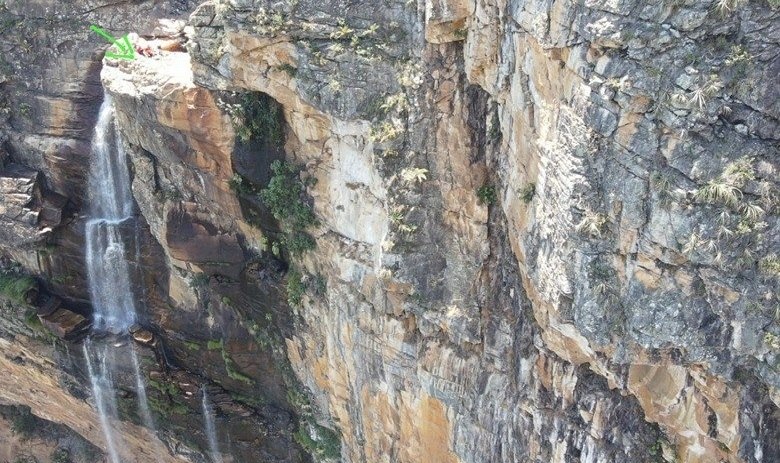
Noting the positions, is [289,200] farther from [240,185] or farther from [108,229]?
[108,229]

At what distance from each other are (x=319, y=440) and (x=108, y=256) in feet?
24.7

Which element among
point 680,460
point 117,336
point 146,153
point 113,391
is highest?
point 146,153

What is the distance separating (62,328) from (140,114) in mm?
7520

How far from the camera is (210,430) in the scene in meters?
21.3

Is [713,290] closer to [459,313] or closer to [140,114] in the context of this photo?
[459,313]

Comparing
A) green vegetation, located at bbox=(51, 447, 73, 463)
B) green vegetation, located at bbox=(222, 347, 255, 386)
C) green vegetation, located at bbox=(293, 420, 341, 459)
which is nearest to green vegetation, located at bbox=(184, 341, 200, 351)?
green vegetation, located at bbox=(222, 347, 255, 386)

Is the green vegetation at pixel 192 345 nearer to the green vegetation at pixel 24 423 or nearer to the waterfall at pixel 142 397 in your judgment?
the waterfall at pixel 142 397

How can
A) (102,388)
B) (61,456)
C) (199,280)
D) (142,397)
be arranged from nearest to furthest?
(199,280) < (142,397) < (102,388) < (61,456)

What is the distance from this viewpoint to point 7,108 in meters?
21.0

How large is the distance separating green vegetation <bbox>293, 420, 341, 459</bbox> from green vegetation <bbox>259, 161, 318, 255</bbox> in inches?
215

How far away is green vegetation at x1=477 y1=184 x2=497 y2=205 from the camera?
12.7 meters

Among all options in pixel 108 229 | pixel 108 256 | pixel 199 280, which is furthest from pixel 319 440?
pixel 108 229

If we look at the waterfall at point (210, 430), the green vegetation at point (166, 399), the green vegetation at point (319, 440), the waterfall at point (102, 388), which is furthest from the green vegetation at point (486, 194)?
the waterfall at point (102, 388)

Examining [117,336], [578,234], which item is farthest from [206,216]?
[578,234]
